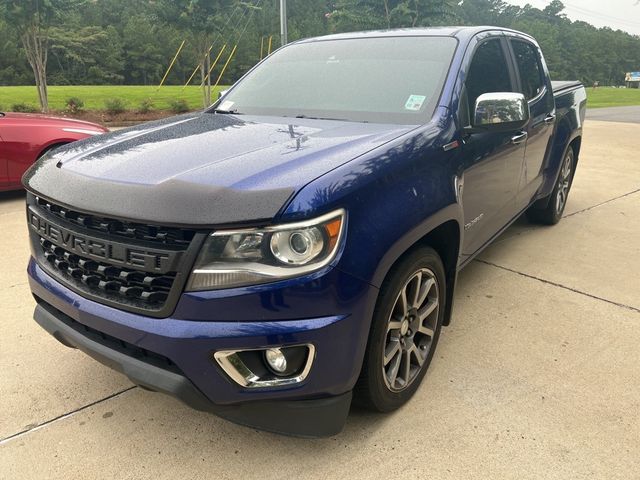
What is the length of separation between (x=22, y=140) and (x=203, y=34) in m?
11.8

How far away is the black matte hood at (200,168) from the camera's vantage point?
70.5 inches

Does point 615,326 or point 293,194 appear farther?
point 615,326

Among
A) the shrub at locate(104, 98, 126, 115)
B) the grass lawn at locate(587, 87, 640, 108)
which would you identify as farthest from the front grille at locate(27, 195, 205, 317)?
the grass lawn at locate(587, 87, 640, 108)

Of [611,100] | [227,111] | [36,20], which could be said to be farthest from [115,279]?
[611,100]

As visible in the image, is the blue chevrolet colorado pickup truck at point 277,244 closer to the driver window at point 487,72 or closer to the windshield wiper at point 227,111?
the driver window at point 487,72

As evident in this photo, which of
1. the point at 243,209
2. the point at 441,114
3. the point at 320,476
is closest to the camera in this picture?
the point at 243,209

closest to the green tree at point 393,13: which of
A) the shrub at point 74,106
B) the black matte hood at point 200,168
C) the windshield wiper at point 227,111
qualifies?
the shrub at point 74,106

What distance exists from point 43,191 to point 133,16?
A: 2655 inches

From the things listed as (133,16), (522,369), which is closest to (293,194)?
(522,369)

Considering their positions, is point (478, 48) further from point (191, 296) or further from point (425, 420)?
point (191, 296)

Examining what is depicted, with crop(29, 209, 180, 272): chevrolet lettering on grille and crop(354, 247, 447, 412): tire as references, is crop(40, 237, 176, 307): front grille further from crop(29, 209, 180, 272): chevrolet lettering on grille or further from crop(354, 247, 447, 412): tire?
crop(354, 247, 447, 412): tire

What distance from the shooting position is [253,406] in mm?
1934

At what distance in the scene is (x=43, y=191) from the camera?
2221 millimetres

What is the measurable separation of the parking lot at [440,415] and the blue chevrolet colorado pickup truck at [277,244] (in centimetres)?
25
